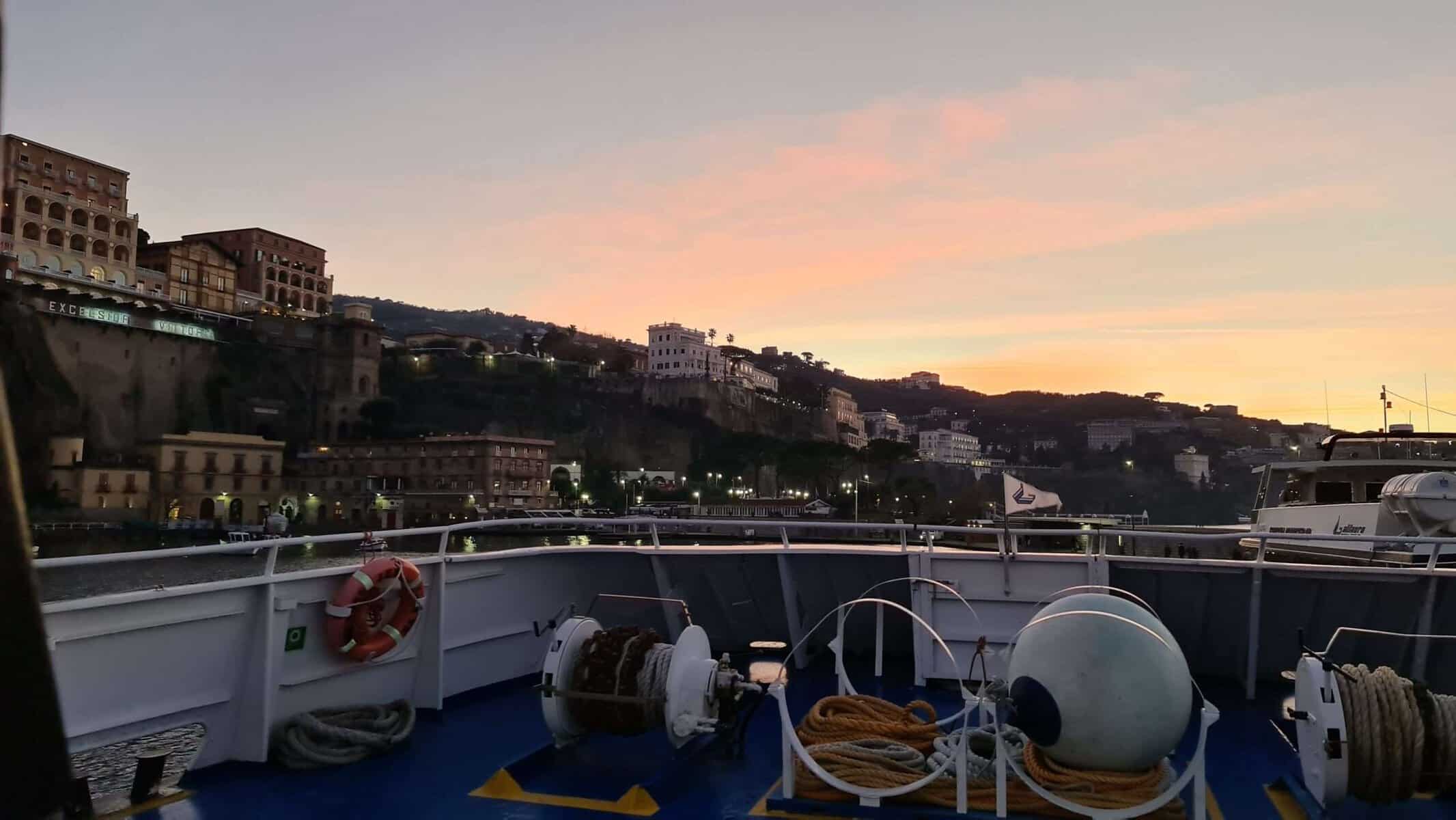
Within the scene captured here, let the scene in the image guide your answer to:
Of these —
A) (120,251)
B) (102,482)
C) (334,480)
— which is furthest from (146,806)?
(120,251)

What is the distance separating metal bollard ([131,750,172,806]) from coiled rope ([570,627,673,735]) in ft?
8.04

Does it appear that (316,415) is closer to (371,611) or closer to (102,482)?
(102,482)

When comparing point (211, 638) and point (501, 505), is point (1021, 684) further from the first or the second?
point (501, 505)

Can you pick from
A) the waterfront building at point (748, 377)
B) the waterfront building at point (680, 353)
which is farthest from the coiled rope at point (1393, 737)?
the waterfront building at point (680, 353)

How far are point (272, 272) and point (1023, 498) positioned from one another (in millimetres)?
124721

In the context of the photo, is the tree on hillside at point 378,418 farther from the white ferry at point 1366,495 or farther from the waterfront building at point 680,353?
the white ferry at point 1366,495

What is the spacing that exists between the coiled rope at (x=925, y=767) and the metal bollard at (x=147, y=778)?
12.5ft

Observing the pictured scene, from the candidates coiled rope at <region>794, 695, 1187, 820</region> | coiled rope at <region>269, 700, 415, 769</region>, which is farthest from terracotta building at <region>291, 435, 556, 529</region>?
coiled rope at <region>794, 695, 1187, 820</region>

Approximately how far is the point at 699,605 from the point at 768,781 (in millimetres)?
3540

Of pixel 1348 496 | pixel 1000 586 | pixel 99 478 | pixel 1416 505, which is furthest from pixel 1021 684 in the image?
pixel 99 478

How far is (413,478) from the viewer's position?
9125 centimetres

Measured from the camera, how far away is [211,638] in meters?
5.77

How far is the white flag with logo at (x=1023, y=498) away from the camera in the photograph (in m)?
9.36

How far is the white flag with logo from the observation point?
30.7 ft
